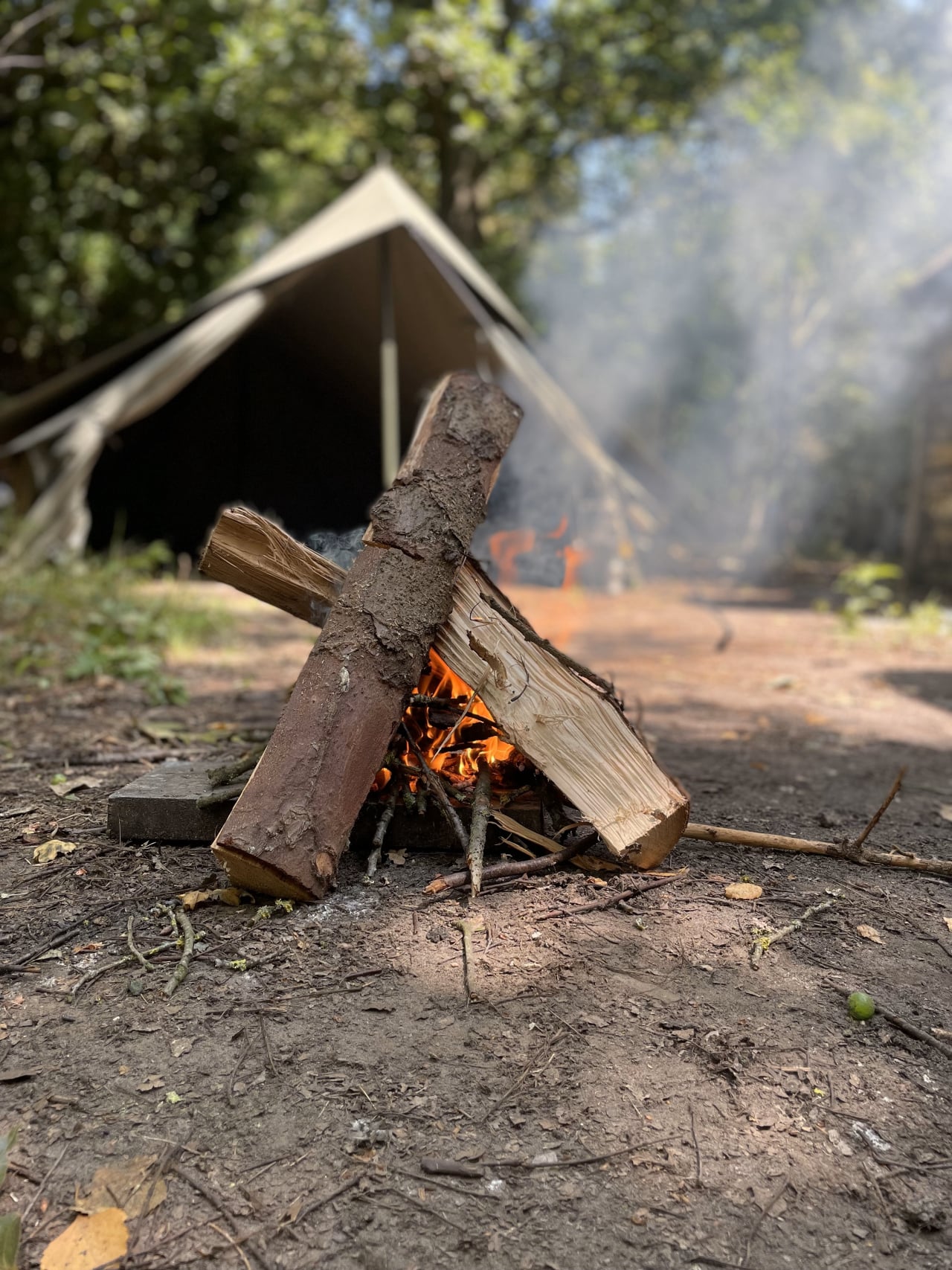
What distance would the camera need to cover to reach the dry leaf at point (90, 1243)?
3.79ft

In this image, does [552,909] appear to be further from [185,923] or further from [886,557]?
[886,557]

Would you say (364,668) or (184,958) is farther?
(364,668)

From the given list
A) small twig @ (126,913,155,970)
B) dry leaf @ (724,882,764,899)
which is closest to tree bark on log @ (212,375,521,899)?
small twig @ (126,913,155,970)

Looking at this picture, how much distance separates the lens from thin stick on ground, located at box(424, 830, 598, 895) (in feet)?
6.56

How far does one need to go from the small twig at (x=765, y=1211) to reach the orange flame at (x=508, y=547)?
2.52 m

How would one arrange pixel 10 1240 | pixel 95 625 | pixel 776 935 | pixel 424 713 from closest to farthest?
pixel 10 1240, pixel 776 935, pixel 424 713, pixel 95 625

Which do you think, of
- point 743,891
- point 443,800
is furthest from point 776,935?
point 443,800

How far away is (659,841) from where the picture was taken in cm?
209

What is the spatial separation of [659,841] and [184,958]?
1.05 meters

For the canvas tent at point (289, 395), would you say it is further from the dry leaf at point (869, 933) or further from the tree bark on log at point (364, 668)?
the dry leaf at point (869, 933)

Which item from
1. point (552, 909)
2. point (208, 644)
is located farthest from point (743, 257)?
point (552, 909)

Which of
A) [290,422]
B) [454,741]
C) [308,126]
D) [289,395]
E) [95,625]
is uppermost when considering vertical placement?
[308,126]

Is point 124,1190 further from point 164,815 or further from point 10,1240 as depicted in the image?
point 164,815

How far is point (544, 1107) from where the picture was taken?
1.41m
